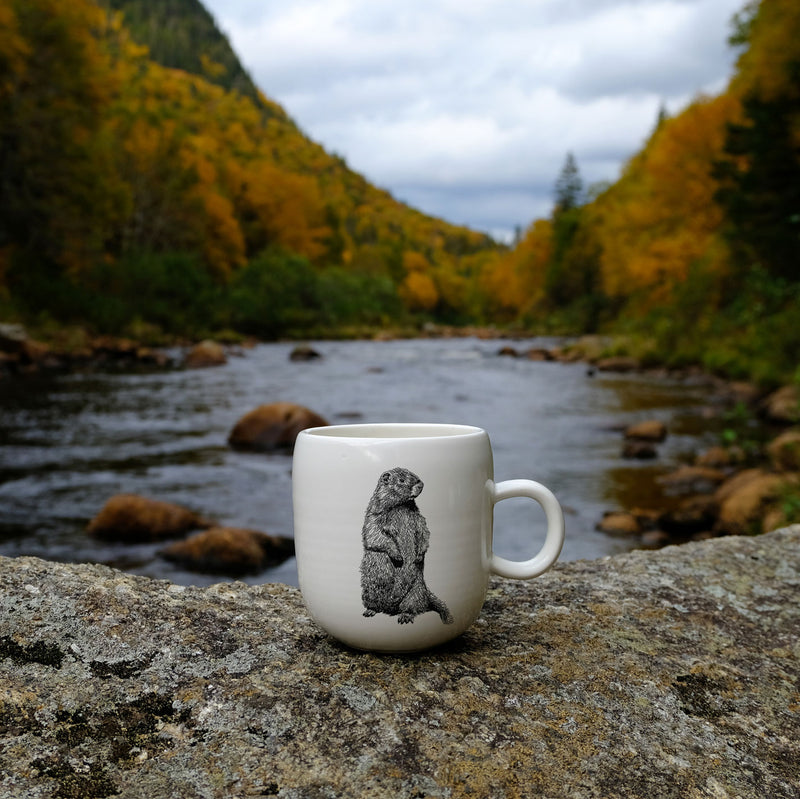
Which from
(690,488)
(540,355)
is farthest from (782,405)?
→ (540,355)

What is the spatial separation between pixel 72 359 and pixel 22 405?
24.6 ft

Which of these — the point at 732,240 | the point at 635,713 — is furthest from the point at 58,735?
the point at 732,240

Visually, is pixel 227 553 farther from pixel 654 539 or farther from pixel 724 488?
pixel 724 488

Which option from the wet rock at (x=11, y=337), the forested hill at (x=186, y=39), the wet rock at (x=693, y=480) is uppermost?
the forested hill at (x=186, y=39)

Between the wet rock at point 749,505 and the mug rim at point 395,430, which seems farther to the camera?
the wet rock at point 749,505

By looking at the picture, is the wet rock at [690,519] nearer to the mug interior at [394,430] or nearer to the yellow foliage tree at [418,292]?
the mug interior at [394,430]

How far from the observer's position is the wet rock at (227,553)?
4.75 m

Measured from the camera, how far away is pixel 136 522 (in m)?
5.51

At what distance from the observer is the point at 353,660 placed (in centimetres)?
118

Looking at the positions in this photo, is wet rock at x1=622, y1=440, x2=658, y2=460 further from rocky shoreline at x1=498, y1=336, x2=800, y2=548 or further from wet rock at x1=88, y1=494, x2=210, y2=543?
wet rock at x1=88, y1=494, x2=210, y2=543

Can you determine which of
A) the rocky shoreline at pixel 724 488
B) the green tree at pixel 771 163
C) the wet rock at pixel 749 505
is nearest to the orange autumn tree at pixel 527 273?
the green tree at pixel 771 163

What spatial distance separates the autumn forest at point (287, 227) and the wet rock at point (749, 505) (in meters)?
0.88

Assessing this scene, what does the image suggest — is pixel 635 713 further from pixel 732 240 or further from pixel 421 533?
pixel 732 240

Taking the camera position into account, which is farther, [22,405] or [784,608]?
[22,405]
